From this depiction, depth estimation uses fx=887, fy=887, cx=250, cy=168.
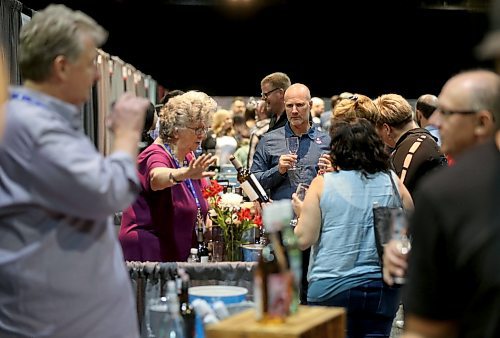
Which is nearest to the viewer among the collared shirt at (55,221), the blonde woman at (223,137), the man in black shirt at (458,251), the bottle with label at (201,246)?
the man in black shirt at (458,251)

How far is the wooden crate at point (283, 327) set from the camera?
2172mm

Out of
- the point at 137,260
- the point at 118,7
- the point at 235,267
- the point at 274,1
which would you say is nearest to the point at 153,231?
the point at 137,260

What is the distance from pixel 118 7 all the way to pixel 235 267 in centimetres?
1176

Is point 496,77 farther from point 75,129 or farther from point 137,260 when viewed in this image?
point 137,260

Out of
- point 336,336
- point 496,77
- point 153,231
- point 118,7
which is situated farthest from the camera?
point 118,7

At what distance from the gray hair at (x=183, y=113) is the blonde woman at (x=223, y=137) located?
4603mm

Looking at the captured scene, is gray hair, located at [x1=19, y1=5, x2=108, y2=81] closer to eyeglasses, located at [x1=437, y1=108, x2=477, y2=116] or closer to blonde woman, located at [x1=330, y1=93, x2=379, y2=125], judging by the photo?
eyeglasses, located at [x1=437, y1=108, x2=477, y2=116]

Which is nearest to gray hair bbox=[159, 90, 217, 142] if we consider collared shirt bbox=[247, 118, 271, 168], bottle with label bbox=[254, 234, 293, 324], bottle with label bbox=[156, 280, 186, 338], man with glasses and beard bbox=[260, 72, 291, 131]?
bottle with label bbox=[156, 280, 186, 338]

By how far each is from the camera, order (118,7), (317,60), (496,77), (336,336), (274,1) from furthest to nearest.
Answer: (317,60), (274,1), (118,7), (336,336), (496,77)

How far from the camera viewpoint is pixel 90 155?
7.23ft

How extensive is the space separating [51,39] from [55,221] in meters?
0.46

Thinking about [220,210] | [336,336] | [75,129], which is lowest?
[336,336]

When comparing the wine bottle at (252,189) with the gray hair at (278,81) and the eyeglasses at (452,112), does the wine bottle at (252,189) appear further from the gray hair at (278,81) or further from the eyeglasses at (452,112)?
the eyeglasses at (452,112)

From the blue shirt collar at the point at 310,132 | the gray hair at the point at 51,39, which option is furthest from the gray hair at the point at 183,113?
the gray hair at the point at 51,39
